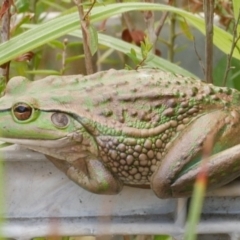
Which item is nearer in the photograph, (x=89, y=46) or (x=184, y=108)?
(x=184, y=108)

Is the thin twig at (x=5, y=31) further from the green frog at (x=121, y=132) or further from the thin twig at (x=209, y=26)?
the thin twig at (x=209, y=26)

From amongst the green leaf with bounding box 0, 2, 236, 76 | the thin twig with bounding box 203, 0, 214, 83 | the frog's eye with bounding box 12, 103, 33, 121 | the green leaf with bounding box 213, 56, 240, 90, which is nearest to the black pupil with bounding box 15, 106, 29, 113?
the frog's eye with bounding box 12, 103, 33, 121

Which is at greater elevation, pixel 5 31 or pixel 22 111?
pixel 5 31

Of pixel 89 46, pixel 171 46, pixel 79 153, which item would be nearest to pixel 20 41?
pixel 89 46

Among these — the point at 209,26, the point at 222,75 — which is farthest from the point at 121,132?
the point at 222,75

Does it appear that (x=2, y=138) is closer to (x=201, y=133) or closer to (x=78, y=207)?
(x=78, y=207)

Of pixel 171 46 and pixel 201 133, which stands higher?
pixel 171 46

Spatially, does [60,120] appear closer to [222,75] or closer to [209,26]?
[209,26]
